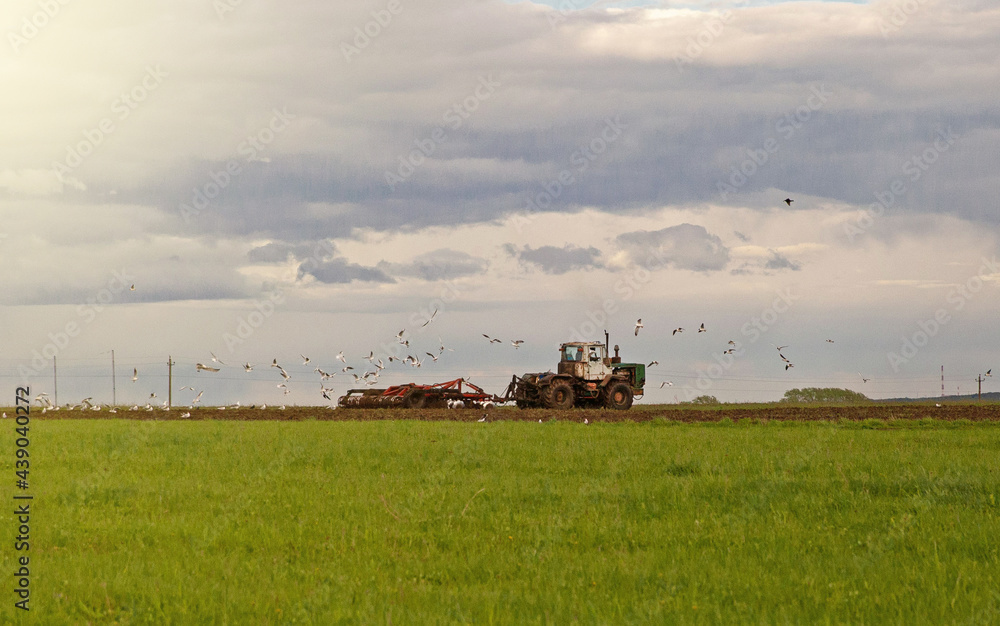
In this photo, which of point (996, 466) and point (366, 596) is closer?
point (366, 596)

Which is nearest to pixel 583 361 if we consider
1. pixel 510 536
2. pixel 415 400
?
pixel 415 400

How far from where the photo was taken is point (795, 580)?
9523 mm

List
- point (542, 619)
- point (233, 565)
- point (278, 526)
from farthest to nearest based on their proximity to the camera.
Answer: point (278, 526) < point (233, 565) < point (542, 619)

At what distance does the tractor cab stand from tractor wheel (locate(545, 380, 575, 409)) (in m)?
0.72

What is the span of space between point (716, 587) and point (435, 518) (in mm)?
4896

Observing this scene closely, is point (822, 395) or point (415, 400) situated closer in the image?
point (415, 400)

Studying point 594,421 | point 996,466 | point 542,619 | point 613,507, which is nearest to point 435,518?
point 613,507

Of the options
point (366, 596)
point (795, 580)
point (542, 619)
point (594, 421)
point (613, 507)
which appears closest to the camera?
point (542, 619)

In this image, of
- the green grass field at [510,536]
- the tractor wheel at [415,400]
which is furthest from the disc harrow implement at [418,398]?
the green grass field at [510,536]

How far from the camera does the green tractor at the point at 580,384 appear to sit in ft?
143

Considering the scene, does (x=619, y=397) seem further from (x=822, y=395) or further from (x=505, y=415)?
(x=822, y=395)

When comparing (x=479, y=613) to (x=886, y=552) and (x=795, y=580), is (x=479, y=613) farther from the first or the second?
(x=886, y=552)

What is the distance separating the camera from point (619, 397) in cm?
4534

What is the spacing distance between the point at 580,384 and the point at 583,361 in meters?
1.29
